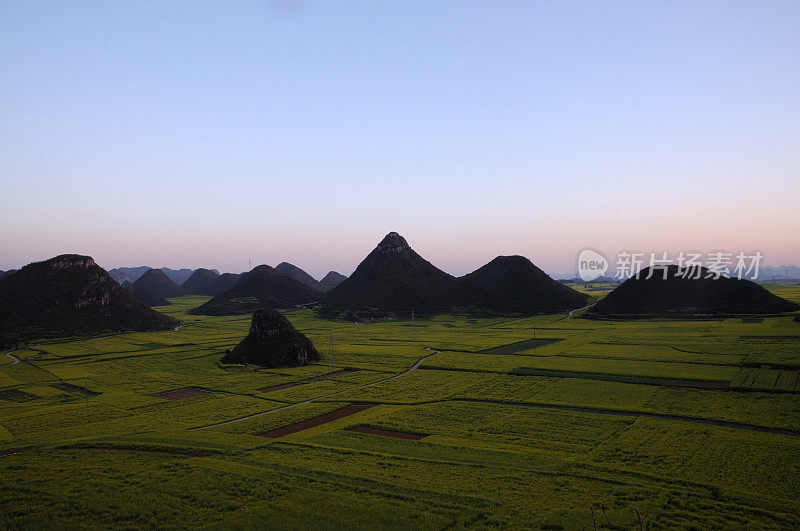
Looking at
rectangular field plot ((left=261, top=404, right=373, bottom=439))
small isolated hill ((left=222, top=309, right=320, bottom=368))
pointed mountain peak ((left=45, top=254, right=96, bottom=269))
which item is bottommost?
rectangular field plot ((left=261, top=404, right=373, bottom=439))

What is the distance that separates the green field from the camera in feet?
70.1

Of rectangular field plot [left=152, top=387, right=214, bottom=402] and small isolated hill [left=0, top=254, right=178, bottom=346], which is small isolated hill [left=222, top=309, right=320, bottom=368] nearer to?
rectangular field plot [left=152, top=387, right=214, bottom=402]

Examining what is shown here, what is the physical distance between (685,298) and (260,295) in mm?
136001

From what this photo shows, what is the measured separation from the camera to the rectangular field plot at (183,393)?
159 feet

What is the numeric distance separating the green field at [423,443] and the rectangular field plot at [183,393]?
51.1 inches

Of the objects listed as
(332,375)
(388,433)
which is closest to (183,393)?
(332,375)

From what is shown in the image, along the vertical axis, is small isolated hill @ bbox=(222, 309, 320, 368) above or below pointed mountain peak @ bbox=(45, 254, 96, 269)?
below

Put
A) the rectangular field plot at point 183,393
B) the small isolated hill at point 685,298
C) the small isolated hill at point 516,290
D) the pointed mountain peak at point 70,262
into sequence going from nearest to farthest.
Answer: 1. the rectangular field plot at point 183,393
2. the small isolated hill at point 685,298
3. the pointed mountain peak at point 70,262
4. the small isolated hill at point 516,290

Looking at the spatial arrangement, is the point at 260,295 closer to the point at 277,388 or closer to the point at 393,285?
the point at 393,285

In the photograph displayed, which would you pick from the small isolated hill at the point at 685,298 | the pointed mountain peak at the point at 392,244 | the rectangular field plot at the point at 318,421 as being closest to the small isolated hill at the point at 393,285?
the pointed mountain peak at the point at 392,244

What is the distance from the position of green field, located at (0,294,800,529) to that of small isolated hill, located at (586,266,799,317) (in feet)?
137

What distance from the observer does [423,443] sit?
31.4m

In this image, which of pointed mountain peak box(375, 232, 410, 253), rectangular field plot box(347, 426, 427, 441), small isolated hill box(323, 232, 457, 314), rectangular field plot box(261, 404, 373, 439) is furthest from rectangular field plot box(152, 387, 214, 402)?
pointed mountain peak box(375, 232, 410, 253)

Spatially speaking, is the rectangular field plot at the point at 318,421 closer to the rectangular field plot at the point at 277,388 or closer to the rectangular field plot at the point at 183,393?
the rectangular field plot at the point at 277,388
